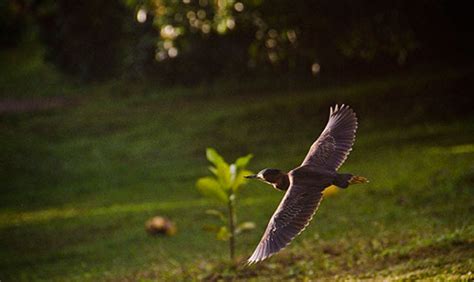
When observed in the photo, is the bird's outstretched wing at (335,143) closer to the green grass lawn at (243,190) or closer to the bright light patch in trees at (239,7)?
the green grass lawn at (243,190)

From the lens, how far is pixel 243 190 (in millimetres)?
10602

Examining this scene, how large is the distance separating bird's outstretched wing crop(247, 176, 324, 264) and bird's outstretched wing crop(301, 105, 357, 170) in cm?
41

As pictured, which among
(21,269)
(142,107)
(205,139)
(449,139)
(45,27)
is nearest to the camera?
(21,269)

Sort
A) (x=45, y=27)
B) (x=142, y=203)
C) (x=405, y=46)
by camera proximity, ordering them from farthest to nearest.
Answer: (x=45, y=27) < (x=405, y=46) < (x=142, y=203)

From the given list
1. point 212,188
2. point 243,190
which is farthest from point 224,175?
point 243,190

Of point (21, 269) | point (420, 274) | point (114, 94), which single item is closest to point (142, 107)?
point (114, 94)

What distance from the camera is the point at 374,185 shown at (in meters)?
9.42

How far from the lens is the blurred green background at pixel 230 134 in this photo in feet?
23.8

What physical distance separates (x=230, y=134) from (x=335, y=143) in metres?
9.60

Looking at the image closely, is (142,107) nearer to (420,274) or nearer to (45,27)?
(45,27)

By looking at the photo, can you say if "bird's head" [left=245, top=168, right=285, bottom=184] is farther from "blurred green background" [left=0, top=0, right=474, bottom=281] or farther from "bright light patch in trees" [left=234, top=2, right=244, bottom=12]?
"bright light patch in trees" [left=234, top=2, right=244, bottom=12]

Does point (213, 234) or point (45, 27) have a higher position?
point (45, 27)

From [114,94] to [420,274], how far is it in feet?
51.9

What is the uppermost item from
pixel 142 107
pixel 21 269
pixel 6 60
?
pixel 6 60
